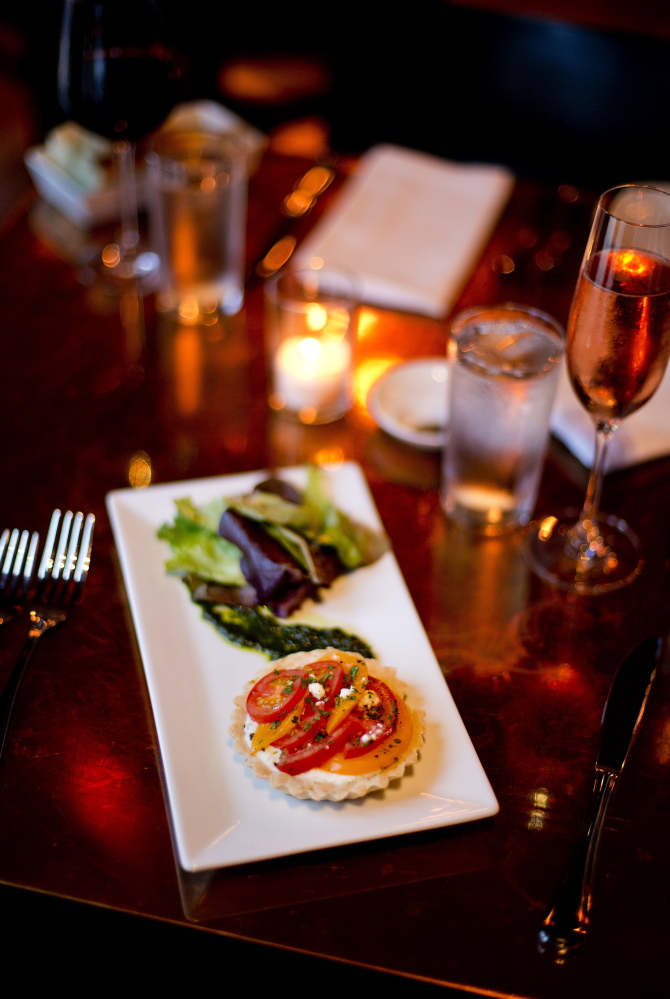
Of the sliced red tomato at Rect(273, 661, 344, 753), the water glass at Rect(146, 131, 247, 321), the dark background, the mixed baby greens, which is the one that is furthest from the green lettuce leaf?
the dark background

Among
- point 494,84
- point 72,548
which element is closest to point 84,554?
point 72,548

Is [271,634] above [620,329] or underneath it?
underneath

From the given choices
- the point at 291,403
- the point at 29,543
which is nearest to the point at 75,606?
the point at 29,543

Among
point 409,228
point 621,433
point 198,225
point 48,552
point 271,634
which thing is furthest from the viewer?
point 409,228

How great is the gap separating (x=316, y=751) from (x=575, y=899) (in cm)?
25

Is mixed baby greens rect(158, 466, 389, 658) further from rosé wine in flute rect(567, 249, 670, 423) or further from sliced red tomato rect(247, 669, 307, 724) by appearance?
rosé wine in flute rect(567, 249, 670, 423)

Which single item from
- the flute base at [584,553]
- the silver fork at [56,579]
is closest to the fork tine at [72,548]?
the silver fork at [56,579]

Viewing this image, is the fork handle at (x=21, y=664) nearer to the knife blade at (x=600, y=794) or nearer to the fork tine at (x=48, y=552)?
the fork tine at (x=48, y=552)

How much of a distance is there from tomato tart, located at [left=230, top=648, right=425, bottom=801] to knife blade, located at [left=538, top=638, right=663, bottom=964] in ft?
0.55

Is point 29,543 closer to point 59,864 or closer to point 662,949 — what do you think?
point 59,864

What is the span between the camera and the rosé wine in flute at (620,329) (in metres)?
0.93

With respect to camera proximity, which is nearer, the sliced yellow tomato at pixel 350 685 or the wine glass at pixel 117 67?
the sliced yellow tomato at pixel 350 685

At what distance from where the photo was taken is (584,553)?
114cm

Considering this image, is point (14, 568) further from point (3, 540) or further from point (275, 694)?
point (275, 694)
